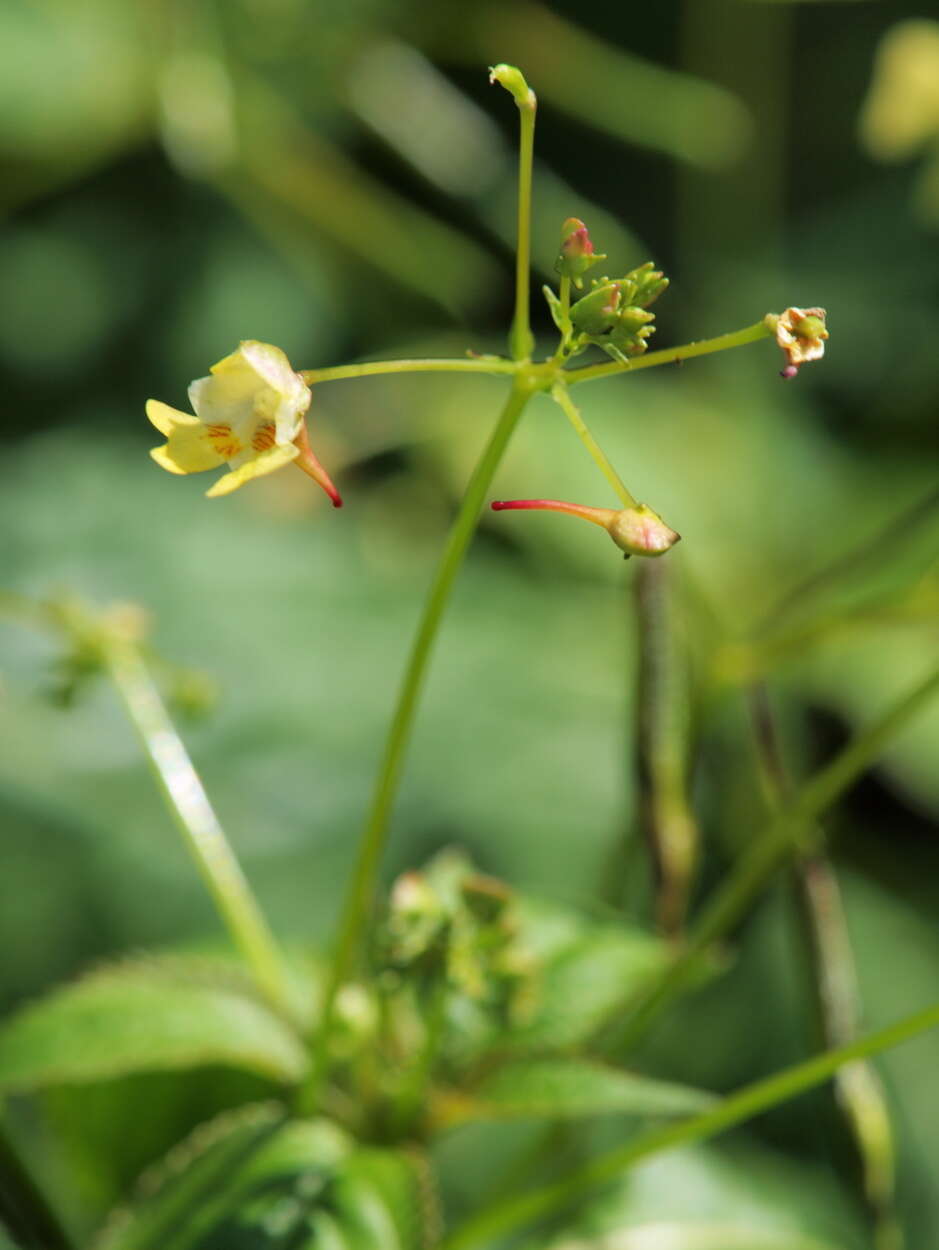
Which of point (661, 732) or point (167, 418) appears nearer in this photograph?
point (167, 418)

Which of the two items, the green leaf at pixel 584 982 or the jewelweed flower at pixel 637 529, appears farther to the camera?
the green leaf at pixel 584 982

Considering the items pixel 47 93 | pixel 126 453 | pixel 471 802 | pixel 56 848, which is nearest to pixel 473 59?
pixel 47 93

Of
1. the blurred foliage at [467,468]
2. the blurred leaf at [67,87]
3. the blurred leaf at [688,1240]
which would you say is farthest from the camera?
the blurred leaf at [67,87]

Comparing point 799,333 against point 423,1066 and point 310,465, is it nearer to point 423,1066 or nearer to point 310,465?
point 310,465

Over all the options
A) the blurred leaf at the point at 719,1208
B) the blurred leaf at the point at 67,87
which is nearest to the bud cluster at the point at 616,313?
the blurred leaf at the point at 719,1208

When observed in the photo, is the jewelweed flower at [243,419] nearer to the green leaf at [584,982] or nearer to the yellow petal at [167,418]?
the yellow petal at [167,418]

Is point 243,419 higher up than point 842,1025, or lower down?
higher up

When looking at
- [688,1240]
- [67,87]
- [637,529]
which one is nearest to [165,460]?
[637,529]

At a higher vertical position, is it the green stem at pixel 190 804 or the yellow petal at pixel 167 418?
the yellow petal at pixel 167 418
